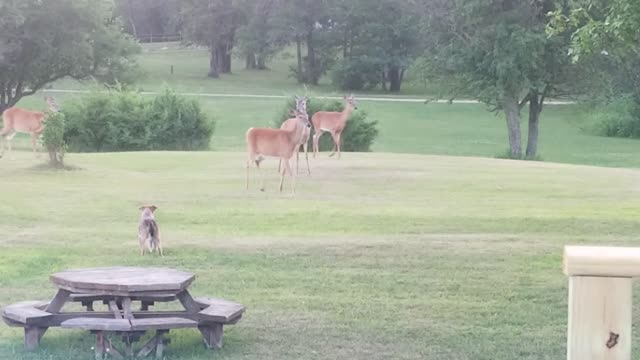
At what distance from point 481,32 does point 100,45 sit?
15716mm

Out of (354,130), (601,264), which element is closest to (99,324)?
(601,264)

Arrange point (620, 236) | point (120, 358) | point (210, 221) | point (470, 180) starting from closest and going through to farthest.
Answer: point (120, 358), point (620, 236), point (210, 221), point (470, 180)

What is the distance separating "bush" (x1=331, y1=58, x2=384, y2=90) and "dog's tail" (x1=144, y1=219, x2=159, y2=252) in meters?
59.8

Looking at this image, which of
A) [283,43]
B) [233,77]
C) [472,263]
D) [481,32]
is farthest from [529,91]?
[233,77]

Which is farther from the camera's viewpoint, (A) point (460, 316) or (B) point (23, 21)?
(B) point (23, 21)

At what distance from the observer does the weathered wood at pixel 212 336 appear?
7.71m

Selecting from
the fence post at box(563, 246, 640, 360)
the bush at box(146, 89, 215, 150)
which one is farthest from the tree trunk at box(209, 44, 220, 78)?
the fence post at box(563, 246, 640, 360)

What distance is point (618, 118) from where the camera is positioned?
51531 millimetres

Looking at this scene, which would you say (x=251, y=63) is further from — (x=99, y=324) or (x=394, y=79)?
(x=99, y=324)

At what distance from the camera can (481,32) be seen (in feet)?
119

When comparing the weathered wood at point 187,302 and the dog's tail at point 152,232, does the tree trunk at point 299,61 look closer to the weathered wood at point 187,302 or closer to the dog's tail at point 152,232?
the dog's tail at point 152,232

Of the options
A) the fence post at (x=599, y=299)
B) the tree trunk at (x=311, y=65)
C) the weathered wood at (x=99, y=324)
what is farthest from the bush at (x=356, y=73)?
the fence post at (x=599, y=299)

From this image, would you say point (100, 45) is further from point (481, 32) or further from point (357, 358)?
point (357, 358)

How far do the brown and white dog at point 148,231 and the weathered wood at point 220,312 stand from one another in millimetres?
3164
